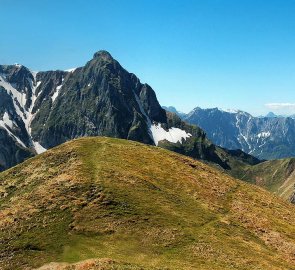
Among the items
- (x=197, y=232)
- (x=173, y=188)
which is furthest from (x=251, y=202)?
(x=197, y=232)

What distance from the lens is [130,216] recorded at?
6762 cm

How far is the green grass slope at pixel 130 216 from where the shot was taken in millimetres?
57219

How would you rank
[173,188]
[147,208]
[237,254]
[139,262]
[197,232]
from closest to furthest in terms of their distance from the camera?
[139,262]
[237,254]
[197,232]
[147,208]
[173,188]

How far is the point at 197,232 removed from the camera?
65812 millimetres

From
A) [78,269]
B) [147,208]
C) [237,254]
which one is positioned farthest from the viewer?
[147,208]

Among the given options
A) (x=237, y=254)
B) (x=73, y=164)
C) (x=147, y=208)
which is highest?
(x=73, y=164)

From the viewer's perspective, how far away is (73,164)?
8412cm

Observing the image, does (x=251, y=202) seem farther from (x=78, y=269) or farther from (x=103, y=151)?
(x=78, y=269)

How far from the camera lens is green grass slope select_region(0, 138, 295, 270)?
2253 inches

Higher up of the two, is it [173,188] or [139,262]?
[173,188]

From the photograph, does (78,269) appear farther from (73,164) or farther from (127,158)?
(127,158)

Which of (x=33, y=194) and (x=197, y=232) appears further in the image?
(x=33, y=194)

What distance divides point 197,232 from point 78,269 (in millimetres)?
23069

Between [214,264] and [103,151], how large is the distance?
44530 mm
